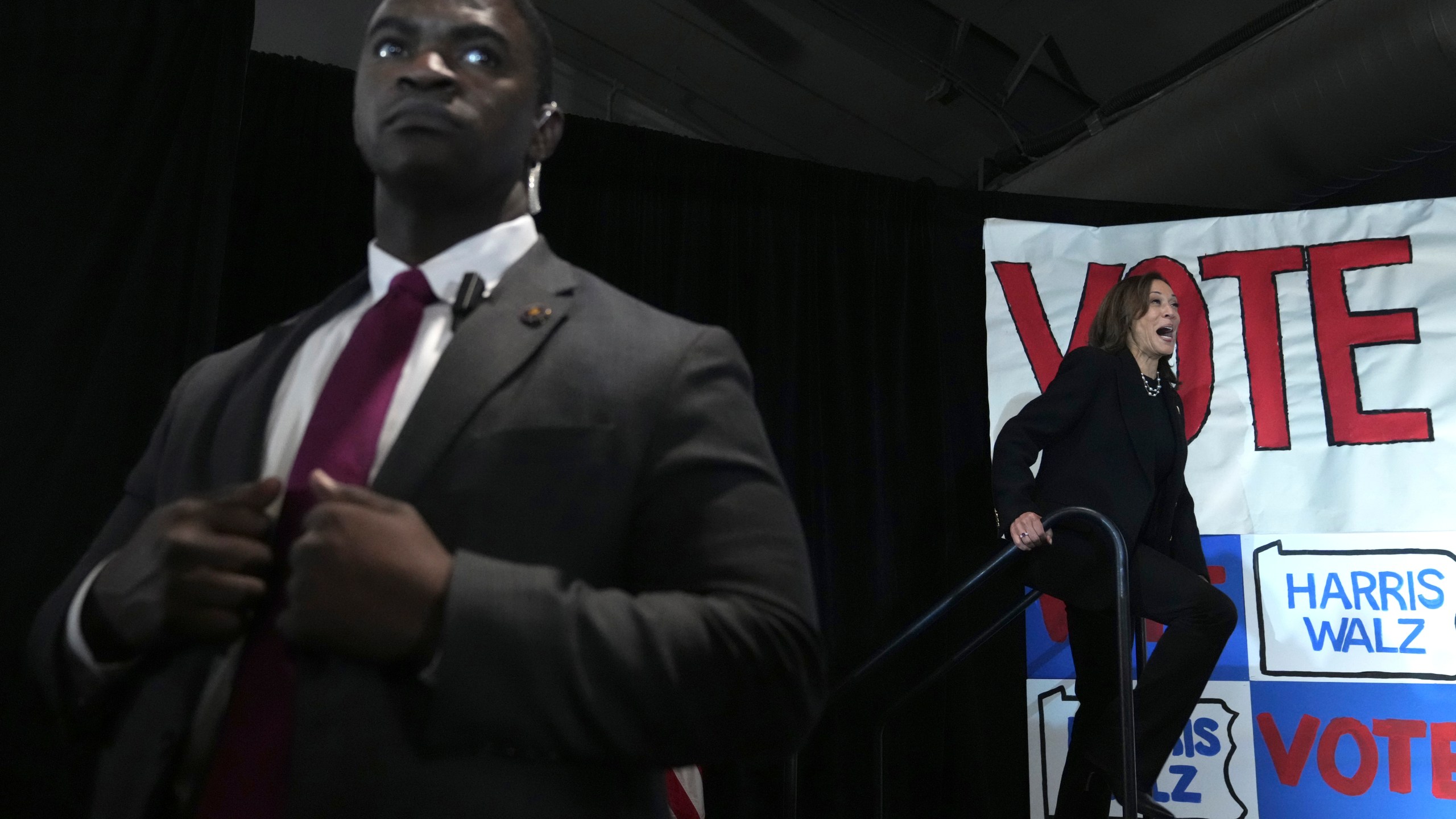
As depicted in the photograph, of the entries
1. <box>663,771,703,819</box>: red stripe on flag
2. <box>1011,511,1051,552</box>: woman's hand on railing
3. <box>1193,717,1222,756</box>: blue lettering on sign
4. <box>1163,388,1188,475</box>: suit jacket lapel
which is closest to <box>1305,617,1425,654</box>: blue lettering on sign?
<box>1193,717,1222,756</box>: blue lettering on sign

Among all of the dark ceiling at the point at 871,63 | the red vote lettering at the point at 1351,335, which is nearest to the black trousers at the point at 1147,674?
the red vote lettering at the point at 1351,335

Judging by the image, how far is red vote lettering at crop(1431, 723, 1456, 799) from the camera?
3.52m

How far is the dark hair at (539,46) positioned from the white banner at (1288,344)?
3.47 metres

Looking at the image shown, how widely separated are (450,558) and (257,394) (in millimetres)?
255

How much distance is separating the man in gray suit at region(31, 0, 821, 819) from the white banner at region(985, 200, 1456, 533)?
3580 mm

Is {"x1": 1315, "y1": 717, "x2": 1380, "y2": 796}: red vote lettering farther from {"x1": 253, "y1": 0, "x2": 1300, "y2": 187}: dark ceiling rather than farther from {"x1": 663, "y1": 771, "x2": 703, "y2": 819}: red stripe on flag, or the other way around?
{"x1": 253, "y1": 0, "x2": 1300, "y2": 187}: dark ceiling

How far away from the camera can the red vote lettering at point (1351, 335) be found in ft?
12.8

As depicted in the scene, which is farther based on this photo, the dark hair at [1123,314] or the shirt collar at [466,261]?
the dark hair at [1123,314]

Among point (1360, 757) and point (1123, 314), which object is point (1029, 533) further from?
point (1360, 757)

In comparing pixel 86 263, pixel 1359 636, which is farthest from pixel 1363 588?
pixel 86 263

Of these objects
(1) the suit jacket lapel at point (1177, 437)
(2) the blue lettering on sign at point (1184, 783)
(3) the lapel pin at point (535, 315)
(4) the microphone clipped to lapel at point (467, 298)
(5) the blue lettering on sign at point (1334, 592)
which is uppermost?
(1) the suit jacket lapel at point (1177, 437)

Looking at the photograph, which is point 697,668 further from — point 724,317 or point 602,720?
point 724,317

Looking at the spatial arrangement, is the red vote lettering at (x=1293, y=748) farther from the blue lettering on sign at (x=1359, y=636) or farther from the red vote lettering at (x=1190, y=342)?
the red vote lettering at (x=1190, y=342)

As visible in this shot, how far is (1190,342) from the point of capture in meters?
4.22
